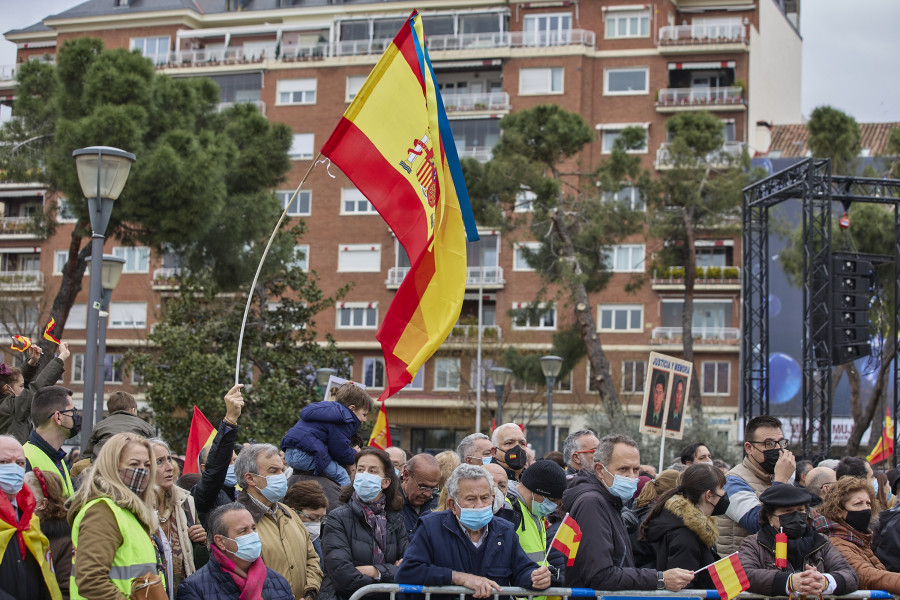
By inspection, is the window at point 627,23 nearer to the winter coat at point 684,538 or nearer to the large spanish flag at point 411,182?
the large spanish flag at point 411,182

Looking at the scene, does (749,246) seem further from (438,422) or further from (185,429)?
(438,422)

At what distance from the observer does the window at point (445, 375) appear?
49469 millimetres

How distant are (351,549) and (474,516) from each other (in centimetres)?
103

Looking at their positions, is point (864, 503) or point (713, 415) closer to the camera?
point (864, 503)

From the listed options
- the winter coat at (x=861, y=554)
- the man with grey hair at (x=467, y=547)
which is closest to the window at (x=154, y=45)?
the winter coat at (x=861, y=554)

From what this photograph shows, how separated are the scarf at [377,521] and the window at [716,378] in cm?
4226

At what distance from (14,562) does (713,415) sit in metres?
42.5

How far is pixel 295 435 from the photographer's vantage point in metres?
7.80

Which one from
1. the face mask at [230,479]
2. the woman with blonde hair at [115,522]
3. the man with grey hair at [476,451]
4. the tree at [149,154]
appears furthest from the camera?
the tree at [149,154]

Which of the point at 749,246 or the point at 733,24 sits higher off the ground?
the point at 733,24

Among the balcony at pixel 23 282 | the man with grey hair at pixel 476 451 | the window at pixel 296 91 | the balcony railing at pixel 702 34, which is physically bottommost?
the man with grey hair at pixel 476 451

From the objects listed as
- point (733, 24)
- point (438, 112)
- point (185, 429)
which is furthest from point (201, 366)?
point (733, 24)

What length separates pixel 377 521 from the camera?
675cm

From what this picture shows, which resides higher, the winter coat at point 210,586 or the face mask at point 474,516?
the face mask at point 474,516
